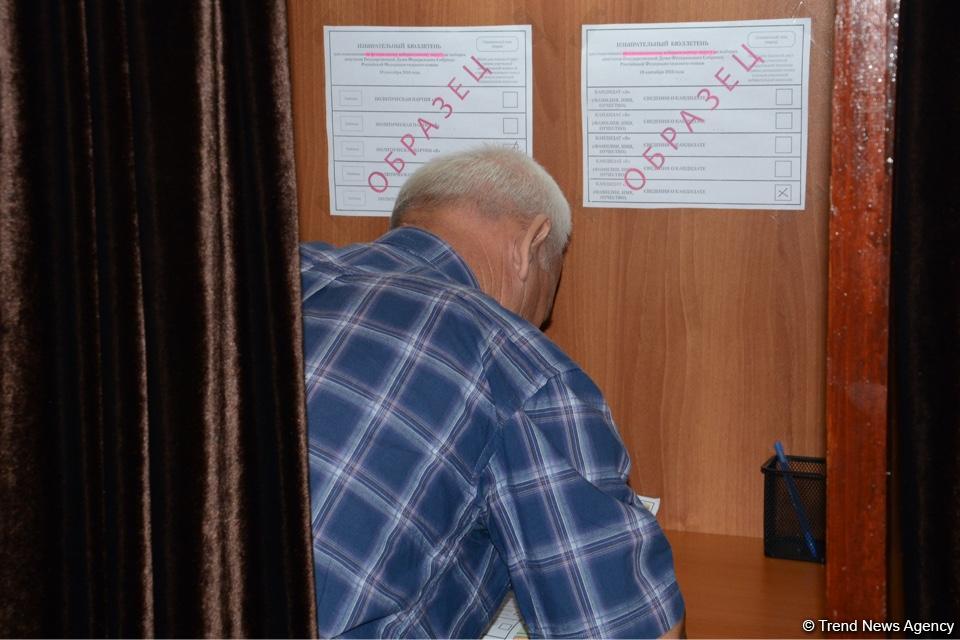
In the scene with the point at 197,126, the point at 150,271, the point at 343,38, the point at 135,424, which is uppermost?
the point at 343,38

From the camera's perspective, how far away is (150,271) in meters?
0.75

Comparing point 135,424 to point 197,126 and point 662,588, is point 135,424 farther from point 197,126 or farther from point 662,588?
point 662,588

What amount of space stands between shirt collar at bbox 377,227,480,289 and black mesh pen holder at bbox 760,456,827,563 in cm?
65

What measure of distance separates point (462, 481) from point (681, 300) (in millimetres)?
742

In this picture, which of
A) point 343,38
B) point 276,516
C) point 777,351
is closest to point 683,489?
point 777,351

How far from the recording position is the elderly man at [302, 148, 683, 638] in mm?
1108

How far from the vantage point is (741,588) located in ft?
5.23

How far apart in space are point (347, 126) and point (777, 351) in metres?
0.84

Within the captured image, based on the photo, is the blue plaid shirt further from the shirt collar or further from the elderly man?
the shirt collar

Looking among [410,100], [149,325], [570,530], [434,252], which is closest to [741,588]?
[570,530]

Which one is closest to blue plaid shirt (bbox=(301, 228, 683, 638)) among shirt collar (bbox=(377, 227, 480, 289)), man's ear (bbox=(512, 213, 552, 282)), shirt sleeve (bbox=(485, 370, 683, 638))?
shirt sleeve (bbox=(485, 370, 683, 638))

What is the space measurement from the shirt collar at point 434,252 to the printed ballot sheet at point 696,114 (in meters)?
0.47

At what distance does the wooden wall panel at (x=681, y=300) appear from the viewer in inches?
66.6

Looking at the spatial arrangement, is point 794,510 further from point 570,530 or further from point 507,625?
point 570,530
